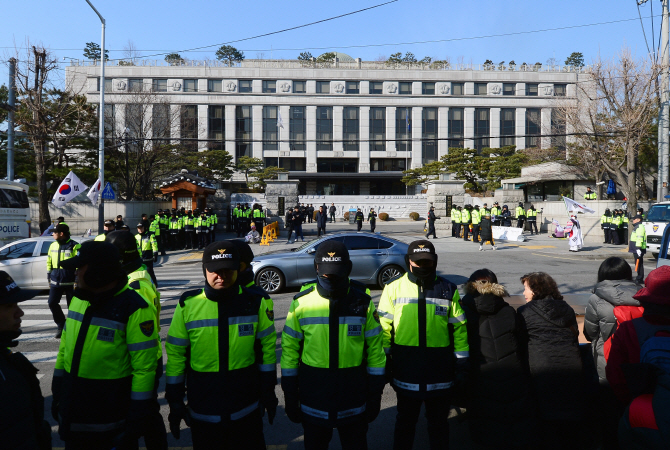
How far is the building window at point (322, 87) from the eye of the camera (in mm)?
62906

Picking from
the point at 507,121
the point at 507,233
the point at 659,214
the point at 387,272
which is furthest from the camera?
the point at 507,121

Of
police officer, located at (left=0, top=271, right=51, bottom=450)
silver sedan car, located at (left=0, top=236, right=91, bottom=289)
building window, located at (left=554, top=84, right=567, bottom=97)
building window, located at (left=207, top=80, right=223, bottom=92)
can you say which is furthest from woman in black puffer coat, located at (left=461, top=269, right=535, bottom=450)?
building window, located at (left=554, top=84, right=567, bottom=97)

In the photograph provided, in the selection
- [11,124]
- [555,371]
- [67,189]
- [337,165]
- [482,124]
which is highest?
[482,124]

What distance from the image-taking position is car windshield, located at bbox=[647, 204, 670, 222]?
16688mm

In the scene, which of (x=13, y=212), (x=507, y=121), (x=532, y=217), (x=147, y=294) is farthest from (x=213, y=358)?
(x=507, y=121)

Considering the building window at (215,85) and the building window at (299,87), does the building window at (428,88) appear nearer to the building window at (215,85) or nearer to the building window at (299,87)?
the building window at (299,87)

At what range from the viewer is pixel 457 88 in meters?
64.0

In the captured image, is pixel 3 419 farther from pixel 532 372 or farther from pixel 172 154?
pixel 172 154

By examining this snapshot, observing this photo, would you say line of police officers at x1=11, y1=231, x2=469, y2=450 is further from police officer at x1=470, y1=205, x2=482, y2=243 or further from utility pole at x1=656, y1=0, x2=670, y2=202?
utility pole at x1=656, y1=0, x2=670, y2=202

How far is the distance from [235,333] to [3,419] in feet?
4.10

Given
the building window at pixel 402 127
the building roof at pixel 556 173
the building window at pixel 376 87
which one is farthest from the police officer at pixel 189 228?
the building window at pixel 376 87

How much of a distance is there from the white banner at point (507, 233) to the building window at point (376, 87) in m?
43.0

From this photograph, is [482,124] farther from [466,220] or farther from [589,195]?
[466,220]

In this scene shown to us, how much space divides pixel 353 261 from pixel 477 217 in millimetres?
14952
